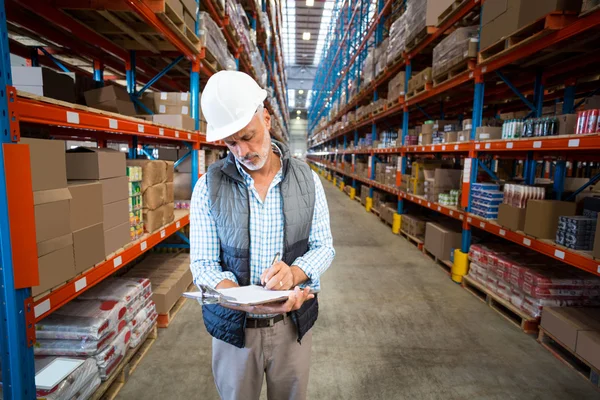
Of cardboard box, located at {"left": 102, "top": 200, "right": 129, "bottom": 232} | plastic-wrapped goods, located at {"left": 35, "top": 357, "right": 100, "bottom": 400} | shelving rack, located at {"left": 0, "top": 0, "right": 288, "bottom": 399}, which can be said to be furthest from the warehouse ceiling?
plastic-wrapped goods, located at {"left": 35, "top": 357, "right": 100, "bottom": 400}

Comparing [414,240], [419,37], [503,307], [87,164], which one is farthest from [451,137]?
[87,164]

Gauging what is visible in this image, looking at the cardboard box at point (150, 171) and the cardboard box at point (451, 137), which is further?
the cardboard box at point (451, 137)

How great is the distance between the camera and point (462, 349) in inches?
121

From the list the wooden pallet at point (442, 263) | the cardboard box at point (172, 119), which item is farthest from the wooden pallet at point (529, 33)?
the cardboard box at point (172, 119)

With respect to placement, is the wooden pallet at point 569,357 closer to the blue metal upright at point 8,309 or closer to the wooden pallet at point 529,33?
the wooden pallet at point 529,33

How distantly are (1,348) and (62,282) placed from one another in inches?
15.6

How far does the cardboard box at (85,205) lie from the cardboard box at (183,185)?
8.02 feet

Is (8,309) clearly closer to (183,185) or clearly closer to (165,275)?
(165,275)

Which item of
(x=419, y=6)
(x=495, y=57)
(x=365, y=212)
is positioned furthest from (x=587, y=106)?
(x=365, y=212)

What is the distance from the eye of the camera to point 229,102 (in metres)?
1.33

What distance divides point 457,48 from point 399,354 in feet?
13.3

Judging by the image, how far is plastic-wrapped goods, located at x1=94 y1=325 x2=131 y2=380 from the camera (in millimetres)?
2250

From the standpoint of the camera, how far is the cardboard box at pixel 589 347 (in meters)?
2.55

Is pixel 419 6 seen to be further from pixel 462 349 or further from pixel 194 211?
pixel 194 211
